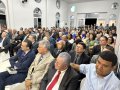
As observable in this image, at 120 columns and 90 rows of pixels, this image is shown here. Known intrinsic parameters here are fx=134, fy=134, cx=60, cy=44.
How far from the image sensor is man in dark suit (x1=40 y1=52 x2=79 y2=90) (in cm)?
168

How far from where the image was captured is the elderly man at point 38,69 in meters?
2.13

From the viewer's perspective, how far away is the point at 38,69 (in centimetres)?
218

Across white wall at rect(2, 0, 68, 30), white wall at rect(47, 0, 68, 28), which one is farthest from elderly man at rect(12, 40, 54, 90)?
white wall at rect(47, 0, 68, 28)

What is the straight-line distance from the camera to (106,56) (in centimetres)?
Answer: 129

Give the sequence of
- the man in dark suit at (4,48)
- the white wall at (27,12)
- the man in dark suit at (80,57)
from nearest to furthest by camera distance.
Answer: the man in dark suit at (80,57)
the man in dark suit at (4,48)
the white wall at (27,12)

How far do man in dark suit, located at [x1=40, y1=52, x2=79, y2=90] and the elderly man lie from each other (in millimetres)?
280

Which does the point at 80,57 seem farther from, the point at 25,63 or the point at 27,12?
the point at 27,12

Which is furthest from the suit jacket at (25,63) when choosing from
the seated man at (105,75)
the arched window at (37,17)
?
the arched window at (37,17)

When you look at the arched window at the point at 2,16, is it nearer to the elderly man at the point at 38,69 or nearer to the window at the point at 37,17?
the window at the point at 37,17

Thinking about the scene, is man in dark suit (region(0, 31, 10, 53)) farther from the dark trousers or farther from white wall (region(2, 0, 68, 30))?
white wall (region(2, 0, 68, 30))

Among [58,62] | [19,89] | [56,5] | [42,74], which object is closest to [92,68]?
[58,62]

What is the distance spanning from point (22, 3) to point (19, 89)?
839cm

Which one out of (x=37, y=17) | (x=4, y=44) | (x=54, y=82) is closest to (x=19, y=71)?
(x=54, y=82)

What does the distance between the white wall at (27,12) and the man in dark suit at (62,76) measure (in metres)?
7.94
